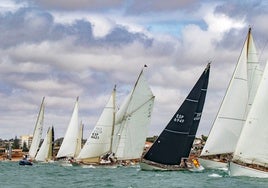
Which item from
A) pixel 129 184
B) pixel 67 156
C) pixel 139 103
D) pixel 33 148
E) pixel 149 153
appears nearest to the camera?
pixel 129 184

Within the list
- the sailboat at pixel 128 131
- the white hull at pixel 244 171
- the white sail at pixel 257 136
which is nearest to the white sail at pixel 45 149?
the sailboat at pixel 128 131

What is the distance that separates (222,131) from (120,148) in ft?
63.9

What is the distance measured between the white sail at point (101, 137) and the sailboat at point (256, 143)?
43267mm

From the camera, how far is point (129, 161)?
10869cm

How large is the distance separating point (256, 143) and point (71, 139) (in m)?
79.5

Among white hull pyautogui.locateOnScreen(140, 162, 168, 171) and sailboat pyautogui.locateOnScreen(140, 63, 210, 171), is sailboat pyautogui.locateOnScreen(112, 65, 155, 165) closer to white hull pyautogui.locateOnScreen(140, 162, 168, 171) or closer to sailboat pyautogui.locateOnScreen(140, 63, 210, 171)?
sailboat pyautogui.locateOnScreen(140, 63, 210, 171)

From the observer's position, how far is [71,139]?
475 feet

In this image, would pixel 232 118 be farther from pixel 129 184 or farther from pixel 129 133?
pixel 129 184

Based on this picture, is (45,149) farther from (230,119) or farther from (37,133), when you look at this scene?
(230,119)

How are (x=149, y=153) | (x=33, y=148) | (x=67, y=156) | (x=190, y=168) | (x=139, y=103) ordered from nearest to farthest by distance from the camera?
(x=149, y=153) → (x=190, y=168) → (x=139, y=103) → (x=67, y=156) → (x=33, y=148)

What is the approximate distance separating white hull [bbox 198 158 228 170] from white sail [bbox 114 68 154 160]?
15.0 metres

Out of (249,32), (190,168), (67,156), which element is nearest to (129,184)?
(190,168)

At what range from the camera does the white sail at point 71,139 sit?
5645 inches

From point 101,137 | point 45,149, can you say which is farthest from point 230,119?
point 45,149
